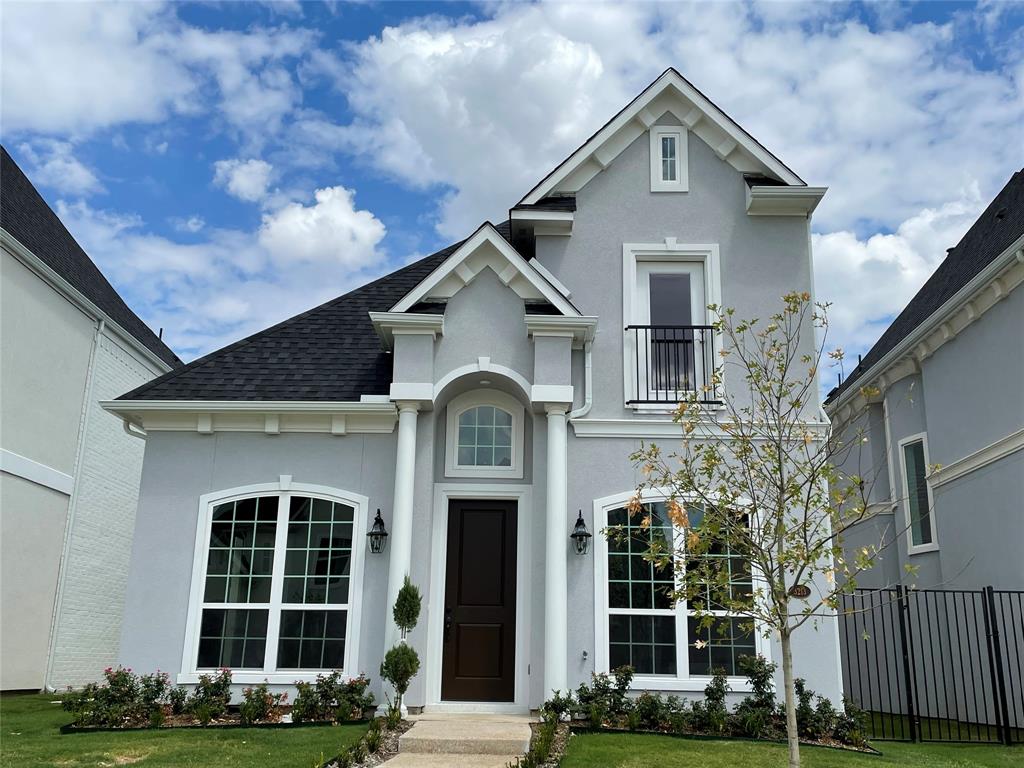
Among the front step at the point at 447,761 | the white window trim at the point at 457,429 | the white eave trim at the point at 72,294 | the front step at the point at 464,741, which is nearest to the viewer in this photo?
the front step at the point at 447,761

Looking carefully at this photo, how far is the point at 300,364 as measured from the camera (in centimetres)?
1175

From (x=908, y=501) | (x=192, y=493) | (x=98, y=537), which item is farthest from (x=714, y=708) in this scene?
(x=98, y=537)

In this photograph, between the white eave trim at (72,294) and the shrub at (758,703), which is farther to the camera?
the white eave trim at (72,294)

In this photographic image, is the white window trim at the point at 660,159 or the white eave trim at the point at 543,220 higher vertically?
the white window trim at the point at 660,159

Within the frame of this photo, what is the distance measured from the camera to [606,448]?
1081 centimetres

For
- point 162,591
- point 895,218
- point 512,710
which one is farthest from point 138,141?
point 895,218

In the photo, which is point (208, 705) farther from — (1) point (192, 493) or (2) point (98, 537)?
(2) point (98, 537)

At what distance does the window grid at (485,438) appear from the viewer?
36.7 feet

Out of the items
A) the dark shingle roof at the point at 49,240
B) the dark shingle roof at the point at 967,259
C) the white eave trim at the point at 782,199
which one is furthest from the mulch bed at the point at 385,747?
the dark shingle roof at the point at 49,240

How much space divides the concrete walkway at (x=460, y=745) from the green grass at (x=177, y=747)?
25.0 inches

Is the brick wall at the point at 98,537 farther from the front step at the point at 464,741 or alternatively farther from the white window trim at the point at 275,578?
the front step at the point at 464,741

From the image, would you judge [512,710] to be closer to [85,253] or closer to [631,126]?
[631,126]

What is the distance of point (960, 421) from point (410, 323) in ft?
28.9

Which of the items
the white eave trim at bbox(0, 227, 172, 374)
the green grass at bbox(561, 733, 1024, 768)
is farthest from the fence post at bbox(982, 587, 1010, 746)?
the white eave trim at bbox(0, 227, 172, 374)
